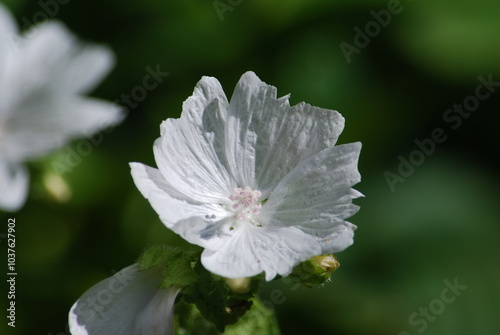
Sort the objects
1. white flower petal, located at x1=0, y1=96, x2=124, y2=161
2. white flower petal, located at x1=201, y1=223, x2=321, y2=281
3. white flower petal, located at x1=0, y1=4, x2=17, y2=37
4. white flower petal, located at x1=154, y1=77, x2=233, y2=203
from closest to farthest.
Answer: white flower petal, located at x1=201, y1=223, x2=321, y2=281 < white flower petal, located at x1=154, y1=77, x2=233, y2=203 < white flower petal, located at x1=0, y1=96, x2=124, y2=161 < white flower petal, located at x1=0, y1=4, x2=17, y2=37

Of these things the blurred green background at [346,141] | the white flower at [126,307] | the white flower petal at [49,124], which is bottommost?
the blurred green background at [346,141]

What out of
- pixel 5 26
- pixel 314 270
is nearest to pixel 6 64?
pixel 5 26

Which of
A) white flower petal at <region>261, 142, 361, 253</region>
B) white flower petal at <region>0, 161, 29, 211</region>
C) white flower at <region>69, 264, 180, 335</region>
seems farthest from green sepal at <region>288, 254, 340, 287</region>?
white flower petal at <region>0, 161, 29, 211</region>

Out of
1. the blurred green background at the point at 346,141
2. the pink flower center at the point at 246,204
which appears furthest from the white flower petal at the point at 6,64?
the pink flower center at the point at 246,204

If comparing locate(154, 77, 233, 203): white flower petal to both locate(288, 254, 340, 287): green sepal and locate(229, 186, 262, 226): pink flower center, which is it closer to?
locate(229, 186, 262, 226): pink flower center

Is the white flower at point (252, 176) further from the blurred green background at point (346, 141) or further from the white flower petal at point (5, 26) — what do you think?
the blurred green background at point (346, 141)

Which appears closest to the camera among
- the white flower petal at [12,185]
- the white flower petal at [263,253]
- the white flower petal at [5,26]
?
the white flower petal at [263,253]

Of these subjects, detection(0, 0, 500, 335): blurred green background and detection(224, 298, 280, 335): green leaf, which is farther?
detection(0, 0, 500, 335): blurred green background

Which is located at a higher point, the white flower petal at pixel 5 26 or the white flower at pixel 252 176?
the white flower petal at pixel 5 26
